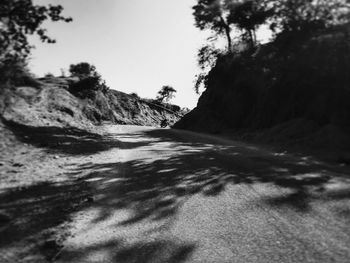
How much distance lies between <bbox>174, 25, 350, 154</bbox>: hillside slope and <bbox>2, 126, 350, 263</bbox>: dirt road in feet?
23.9

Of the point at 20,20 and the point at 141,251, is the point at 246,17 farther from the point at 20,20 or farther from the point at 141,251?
the point at 141,251

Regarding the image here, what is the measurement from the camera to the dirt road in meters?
4.53

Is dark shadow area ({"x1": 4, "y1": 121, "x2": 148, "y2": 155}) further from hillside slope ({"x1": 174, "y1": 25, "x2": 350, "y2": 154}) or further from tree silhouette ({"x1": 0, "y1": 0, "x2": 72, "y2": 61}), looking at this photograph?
hillside slope ({"x1": 174, "y1": 25, "x2": 350, "y2": 154})

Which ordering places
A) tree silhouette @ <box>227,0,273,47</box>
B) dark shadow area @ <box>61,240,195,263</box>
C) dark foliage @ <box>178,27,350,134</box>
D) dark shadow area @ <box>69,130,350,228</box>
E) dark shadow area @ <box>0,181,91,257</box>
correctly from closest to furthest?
dark shadow area @ <box>61,240,195,263</box>
dark shadow area @ <box>0,181,91,257</box>
dark shadow area @ <box>69,130,350,228</box>
dark foliage @ <box>178,27,350,134</box>
tree silhouette @ <box>227,0,273,47</box>

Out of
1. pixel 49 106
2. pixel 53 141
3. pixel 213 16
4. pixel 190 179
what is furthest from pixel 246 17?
pixel 190 179

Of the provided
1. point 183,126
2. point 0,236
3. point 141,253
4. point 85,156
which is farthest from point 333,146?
point 183,126

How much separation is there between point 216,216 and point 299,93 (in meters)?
17.1

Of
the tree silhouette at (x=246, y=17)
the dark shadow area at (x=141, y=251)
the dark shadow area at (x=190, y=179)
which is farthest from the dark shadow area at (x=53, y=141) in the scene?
the tree silhouette at (x=246, y=17)

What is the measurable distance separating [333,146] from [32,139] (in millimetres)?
11830

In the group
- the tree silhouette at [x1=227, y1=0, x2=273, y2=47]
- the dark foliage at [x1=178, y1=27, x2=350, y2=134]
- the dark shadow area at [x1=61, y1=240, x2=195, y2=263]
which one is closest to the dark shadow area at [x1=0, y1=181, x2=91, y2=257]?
the dark shadow area at [x1=61, y1=240, x2=195, y2=263]

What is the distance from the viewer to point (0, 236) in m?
5.07

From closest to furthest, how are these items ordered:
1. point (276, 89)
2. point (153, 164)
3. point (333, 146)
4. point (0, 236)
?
point (0, 236) → point (153, 164) → point (333, 146) → point (276, 89)

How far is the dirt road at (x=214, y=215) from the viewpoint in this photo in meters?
4.53

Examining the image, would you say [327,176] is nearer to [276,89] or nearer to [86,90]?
[276,89]
